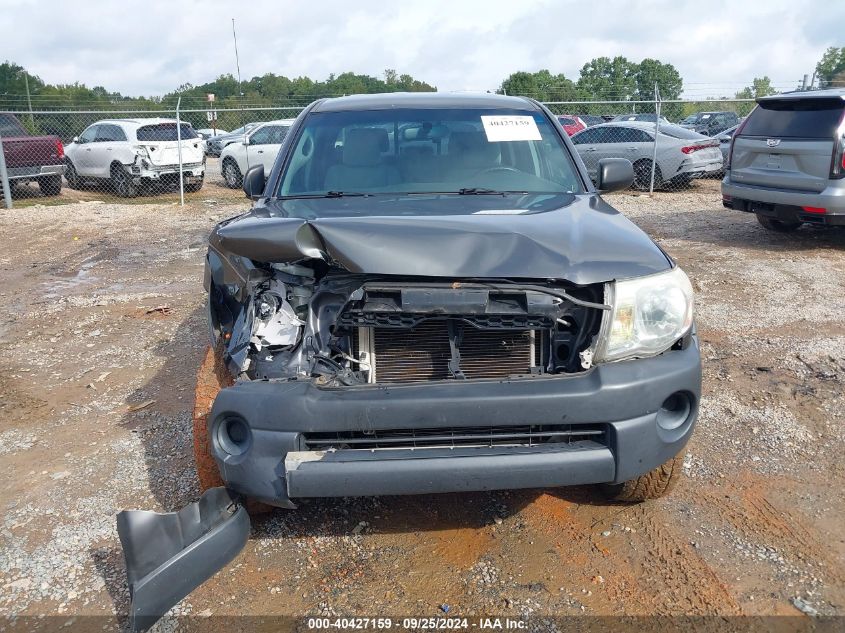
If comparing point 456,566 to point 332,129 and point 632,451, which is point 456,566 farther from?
point 332,129

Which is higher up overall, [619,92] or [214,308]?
[619,92]

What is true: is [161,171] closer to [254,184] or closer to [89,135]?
[89,135]

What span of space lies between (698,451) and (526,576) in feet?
4.78

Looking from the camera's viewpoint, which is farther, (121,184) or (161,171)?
(121,184)

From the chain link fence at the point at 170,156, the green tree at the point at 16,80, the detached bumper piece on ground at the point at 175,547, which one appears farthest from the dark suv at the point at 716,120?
the green tree at the point at 16,80

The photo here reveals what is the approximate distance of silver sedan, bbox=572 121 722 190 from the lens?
45.0 ft

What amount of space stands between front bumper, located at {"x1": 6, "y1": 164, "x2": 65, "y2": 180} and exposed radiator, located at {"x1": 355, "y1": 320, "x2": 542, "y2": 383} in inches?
548

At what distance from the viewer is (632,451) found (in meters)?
2.46

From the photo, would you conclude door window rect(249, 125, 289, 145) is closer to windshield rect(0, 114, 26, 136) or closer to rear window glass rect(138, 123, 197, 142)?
rear window glass rect(138, 123, 197, 142)

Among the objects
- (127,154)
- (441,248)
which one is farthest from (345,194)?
(127,154)

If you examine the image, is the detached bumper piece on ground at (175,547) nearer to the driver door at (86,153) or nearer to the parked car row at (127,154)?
the parked car row at (127,154)

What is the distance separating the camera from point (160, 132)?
14.3 m

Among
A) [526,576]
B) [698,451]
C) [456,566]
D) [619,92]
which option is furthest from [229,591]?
[619,92]

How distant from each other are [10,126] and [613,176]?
13.7m
